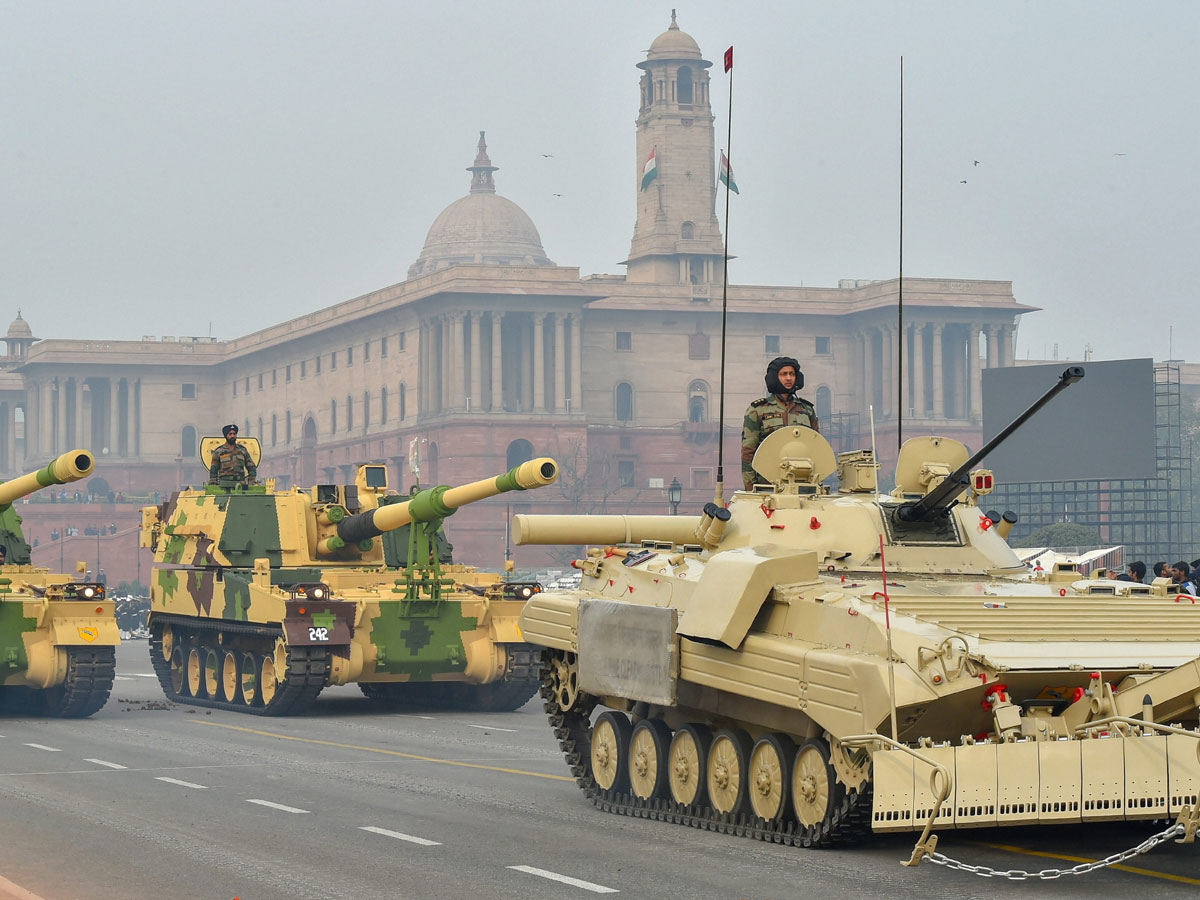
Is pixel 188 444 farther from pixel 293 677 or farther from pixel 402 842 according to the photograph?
pixel 402 842

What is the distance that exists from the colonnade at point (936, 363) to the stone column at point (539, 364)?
20199mm

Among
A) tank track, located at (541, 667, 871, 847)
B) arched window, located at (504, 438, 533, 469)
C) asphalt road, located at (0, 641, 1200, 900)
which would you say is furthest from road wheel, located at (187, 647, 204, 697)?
arched window, located at (504, 438, 533, 469)

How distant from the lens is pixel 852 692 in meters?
12.0

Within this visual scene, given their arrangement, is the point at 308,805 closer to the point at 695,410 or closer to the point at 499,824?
the point at 499,824

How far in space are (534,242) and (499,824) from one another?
138140mm

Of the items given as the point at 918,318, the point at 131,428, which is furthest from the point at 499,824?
the point at 131,428

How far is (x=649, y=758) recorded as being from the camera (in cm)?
1508

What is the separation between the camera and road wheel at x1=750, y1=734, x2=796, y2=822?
13.1 m

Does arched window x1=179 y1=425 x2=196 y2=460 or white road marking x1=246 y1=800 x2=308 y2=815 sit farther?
arched window x1=179 y1=425 x2=196 y2=460

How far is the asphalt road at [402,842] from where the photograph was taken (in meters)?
11.7

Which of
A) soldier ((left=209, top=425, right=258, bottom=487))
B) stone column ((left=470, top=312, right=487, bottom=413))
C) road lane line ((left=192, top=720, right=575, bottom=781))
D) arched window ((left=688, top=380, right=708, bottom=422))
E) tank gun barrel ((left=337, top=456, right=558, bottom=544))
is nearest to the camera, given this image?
road lane line ((left=192, top=720, right=575, bottom=781))

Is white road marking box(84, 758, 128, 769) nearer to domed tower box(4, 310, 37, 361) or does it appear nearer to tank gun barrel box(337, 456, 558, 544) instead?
tank gun barrel box(337, 456, 558, 544)

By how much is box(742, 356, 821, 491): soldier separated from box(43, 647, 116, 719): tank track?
1177 cm

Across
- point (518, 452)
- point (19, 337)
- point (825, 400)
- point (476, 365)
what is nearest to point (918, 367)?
point (825, 400)
